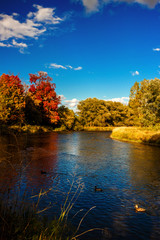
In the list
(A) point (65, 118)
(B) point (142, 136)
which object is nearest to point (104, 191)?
(B) point (142, 136)

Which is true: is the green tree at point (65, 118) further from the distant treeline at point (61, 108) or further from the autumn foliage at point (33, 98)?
the autumn foliage at point (33, 98)

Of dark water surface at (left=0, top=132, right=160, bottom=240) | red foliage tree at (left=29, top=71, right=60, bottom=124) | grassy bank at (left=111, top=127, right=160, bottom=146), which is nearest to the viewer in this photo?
dark water surface at (left=0, top=132, right=160, bottom=240)

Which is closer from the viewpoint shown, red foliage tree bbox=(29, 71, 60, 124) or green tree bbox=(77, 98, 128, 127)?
red foliage tree bbox=(29, 71, 60, 124)

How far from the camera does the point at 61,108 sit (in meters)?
75.8

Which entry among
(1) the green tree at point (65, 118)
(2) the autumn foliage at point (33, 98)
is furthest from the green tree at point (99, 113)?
(2) the autumn foliage at point (33, 98)

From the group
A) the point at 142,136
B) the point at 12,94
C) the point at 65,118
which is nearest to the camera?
the point at 142,136

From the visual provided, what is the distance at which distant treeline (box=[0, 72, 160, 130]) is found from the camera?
141 ft

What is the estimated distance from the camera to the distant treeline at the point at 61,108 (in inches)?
1687

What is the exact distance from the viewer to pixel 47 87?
203ft

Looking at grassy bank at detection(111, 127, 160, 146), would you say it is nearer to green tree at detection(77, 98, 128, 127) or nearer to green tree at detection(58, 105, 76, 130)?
green tree at detection(58, 105, 76, 130)

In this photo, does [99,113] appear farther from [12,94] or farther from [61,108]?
[12,94]

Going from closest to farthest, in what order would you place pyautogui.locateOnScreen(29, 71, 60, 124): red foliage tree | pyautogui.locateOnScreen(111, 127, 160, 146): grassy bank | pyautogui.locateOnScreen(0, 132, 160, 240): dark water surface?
pyautogui.locateOnScreen(0, 132, 160, 240): dark water surface
pyautogui.locateOnScreen(111, 127, 160, 146): grassy bank
pyautogui.locateOnScreen(29, 71, 60, 124): red foliage tree

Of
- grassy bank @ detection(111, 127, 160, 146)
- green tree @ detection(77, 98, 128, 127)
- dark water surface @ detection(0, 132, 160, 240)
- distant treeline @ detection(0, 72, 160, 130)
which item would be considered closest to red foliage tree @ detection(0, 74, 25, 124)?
distant treeline @ detection(0, 72, 160, 130)

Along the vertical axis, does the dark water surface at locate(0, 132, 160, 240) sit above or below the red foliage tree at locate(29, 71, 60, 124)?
below
